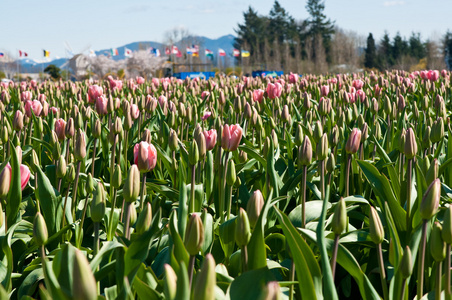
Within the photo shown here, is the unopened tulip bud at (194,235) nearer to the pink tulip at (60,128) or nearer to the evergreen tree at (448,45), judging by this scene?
the pink tulip at (60,128)

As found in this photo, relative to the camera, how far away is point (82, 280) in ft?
2.11

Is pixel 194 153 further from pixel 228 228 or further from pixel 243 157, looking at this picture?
pixel 243 157

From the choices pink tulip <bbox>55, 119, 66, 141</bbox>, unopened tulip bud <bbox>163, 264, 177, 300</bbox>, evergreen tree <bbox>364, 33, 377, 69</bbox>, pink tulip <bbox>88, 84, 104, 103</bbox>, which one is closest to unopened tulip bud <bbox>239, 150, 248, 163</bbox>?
pink tulip <bbox>55, 119, 66, 141</bbox>

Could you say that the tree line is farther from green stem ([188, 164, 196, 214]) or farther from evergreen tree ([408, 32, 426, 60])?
green stem ([188, 164, 196, 214])

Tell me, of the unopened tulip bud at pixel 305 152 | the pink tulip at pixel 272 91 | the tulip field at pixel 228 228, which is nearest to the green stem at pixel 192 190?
the tulip field at pixel 228 228

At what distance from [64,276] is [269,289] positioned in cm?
51

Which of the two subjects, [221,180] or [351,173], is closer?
[221,180]

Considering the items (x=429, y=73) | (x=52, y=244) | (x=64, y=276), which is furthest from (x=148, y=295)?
(x=429, y=73)

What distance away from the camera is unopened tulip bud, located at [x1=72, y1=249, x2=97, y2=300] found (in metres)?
0.64

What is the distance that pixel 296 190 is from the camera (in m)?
2.20

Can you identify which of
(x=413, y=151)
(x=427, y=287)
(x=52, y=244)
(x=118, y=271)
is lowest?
(x=427, y=287)

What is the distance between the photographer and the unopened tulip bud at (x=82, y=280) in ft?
2.08

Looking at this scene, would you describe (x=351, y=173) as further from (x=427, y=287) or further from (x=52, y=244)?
(x=52, y=244)

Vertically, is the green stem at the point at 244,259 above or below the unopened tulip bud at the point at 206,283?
below
